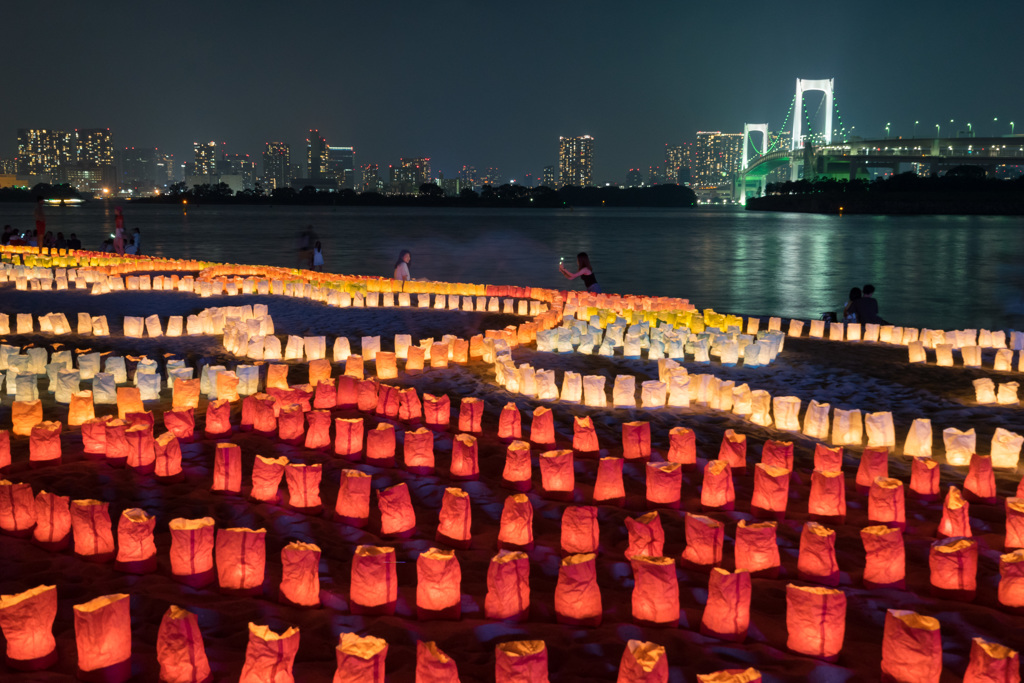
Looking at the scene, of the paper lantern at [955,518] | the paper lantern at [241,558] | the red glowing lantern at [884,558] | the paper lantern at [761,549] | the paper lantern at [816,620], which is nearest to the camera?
the paper lantern at [816,620]

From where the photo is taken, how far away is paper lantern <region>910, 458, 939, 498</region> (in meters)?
4.60

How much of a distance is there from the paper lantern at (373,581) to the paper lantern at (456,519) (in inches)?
26.6

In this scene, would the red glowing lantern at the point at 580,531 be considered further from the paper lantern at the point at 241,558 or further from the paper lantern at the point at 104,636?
the paper lantern at the point at 104,636

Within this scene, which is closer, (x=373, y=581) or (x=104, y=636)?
(x=104, y=636)

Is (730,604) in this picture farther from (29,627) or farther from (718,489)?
(29,627)

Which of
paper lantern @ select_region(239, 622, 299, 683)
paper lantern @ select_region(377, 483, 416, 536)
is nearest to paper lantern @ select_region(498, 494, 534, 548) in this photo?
paper lantern @ select_region(377, 483, 416, 536)

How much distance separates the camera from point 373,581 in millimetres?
3250

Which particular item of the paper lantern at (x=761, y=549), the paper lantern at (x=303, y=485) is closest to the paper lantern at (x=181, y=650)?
the paper lantern at (x=303, y=485)

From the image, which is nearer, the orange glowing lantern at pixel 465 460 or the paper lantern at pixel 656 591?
the paper lantern at pixel 656 591

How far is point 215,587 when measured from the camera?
3.51 metres

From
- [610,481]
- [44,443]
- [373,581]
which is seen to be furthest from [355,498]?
[44,443]

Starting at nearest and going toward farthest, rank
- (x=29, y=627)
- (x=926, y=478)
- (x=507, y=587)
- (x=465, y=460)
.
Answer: (x=29, y=627) → (x=507, y=587) → (x=926, y=478) → (x=465, y=460)

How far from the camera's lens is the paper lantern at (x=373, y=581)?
10.7ft

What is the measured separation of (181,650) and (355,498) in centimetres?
148
